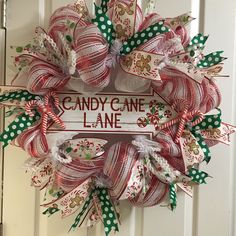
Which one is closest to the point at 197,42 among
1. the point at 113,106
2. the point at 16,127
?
the point at 113,106

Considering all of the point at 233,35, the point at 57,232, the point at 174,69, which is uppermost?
the point at 233,35

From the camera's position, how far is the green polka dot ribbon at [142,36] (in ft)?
2.99

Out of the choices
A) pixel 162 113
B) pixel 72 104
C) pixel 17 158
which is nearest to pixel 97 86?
pixel 72 104

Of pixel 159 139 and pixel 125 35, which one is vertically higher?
pixel 125 35

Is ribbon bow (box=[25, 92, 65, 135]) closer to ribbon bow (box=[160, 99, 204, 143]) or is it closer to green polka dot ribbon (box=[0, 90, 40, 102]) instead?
green polka dot ribbon (box=[0, 90, 40, 102])

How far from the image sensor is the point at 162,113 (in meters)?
1.03

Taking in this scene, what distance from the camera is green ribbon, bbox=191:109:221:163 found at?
3.31 ft

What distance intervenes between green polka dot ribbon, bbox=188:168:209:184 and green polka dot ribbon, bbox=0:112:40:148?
0.42 meters

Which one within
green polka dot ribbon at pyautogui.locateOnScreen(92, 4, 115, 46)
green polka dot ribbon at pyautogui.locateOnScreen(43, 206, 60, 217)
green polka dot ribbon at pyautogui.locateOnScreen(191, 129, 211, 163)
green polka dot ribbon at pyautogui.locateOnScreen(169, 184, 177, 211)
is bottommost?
green polka dot ribbon at pyautogui.locateOnScreen(43, 206, 60, 217)

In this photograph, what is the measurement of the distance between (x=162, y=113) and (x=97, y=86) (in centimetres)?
19

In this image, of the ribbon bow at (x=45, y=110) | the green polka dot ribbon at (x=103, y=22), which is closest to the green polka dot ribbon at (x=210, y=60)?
the green polka dot ribbon at (x=103, y=22)

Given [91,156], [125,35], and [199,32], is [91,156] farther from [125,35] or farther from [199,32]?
[199,32]

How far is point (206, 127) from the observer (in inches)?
40.5

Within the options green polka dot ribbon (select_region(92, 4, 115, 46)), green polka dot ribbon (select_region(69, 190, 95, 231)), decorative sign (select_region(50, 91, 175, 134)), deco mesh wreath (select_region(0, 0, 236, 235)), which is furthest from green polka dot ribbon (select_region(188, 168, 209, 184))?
green polka dot ribbon (select_region(92, 4, 115, 46))
